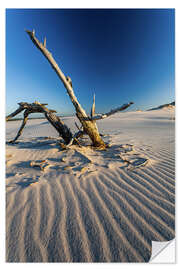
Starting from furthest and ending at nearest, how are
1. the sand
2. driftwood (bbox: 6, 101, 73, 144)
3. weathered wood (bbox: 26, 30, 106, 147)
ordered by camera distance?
driftwood (bbox: 6, 101, 73, 144), weathered wood (bbox: 26, 30, 106, 147), the sand

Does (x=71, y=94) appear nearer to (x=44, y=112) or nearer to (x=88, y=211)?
(x=44, y=112)

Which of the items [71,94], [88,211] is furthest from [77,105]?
[88,211]

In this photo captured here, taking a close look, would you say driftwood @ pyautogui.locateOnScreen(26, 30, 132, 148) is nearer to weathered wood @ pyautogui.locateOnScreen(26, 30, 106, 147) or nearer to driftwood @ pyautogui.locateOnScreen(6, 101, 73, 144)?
weathered wood @ pyautogui.locateOnScreen(26, 30, 106, 147)

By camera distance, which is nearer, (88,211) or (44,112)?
(88,211)

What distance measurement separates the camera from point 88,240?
1062 millimetres

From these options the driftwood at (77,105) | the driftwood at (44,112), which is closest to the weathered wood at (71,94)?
the driftwood at (77,105)

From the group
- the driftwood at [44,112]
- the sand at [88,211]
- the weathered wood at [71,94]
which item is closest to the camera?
the sand at [88,211]

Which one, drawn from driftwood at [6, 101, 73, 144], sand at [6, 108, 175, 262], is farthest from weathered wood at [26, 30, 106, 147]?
sand at [6, 108, 175, 262]

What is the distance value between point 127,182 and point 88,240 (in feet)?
3.38

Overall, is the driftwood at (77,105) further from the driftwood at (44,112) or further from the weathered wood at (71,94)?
the driftwood at (44,112)

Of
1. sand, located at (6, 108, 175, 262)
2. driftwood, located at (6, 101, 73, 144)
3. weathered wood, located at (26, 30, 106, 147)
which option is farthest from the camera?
driftwood, located at (6, 101, 73, 144)

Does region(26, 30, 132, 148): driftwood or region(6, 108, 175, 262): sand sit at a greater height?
region(26, 30, 132, 148): driftwood
